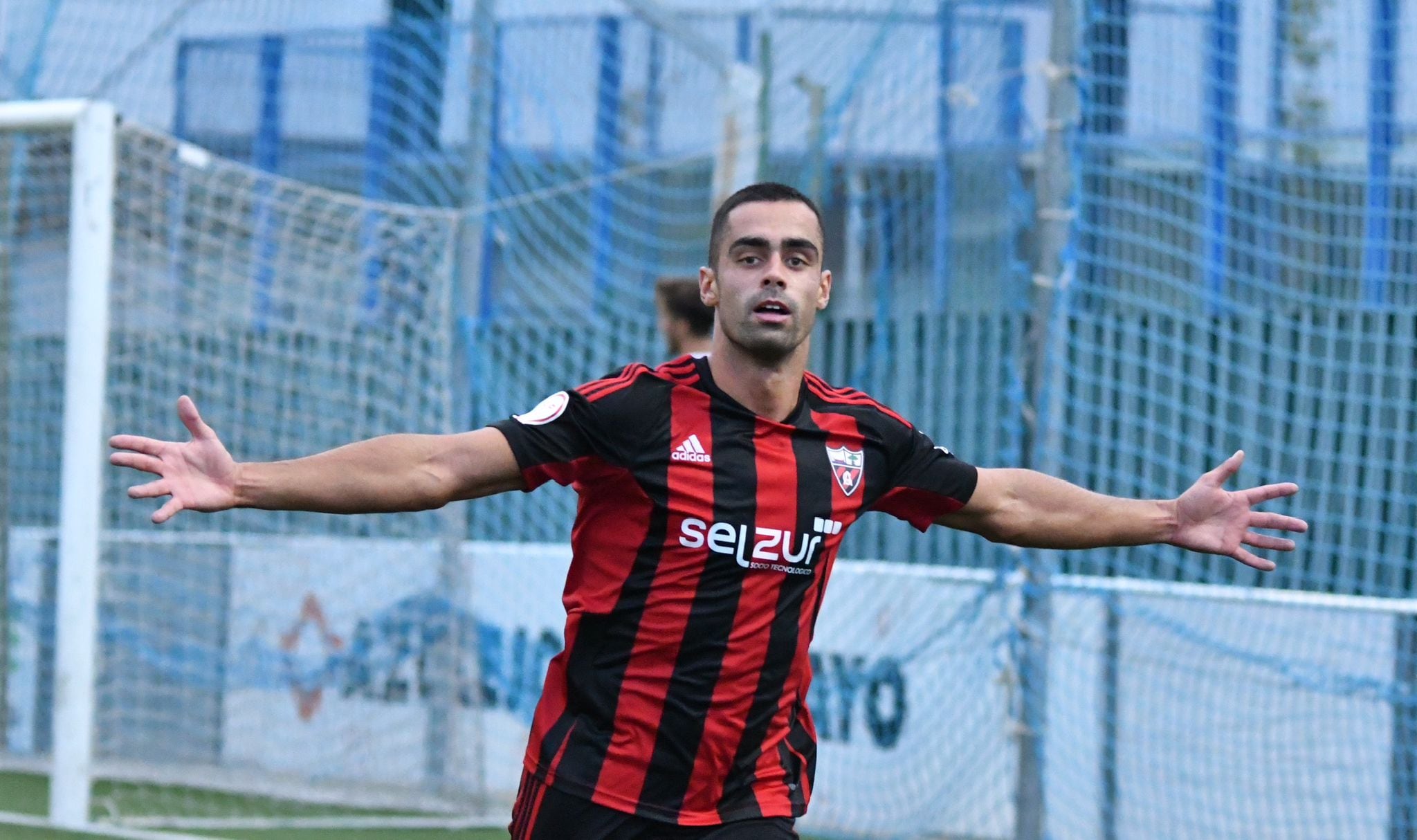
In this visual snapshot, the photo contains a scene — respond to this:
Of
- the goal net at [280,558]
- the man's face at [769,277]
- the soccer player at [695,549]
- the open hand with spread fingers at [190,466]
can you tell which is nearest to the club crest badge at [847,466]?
the soccer player at [695,549]

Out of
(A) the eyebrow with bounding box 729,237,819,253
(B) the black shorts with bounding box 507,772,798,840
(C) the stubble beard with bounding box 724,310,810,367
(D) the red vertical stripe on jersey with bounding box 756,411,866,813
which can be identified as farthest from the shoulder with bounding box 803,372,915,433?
(B) the black shorts with bounding box 507,772,798,840

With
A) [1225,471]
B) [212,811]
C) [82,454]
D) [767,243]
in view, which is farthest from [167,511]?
[212,811]

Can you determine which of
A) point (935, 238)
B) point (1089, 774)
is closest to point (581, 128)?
point (935, 238)

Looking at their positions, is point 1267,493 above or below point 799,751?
above

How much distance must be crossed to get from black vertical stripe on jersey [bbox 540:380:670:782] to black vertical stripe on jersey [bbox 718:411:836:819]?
11.3 inches

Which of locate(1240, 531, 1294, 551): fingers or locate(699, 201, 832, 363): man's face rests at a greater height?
locate(699, 201, 832, 363): man's face

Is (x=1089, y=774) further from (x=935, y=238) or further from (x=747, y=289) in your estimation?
(x=747, y=289)

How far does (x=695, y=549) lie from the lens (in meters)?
3.75

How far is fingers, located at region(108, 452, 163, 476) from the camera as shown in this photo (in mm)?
3315

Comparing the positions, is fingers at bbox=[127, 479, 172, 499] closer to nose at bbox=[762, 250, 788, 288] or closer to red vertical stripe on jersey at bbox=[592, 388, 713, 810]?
red vertical stripe on jersey at bbox=[592, 388, 713, 810]

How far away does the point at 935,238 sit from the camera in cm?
786

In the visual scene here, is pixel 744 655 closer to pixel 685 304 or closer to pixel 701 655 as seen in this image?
pixel 701 655

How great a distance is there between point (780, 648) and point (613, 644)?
1.19ft

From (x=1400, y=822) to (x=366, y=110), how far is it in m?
6.74
